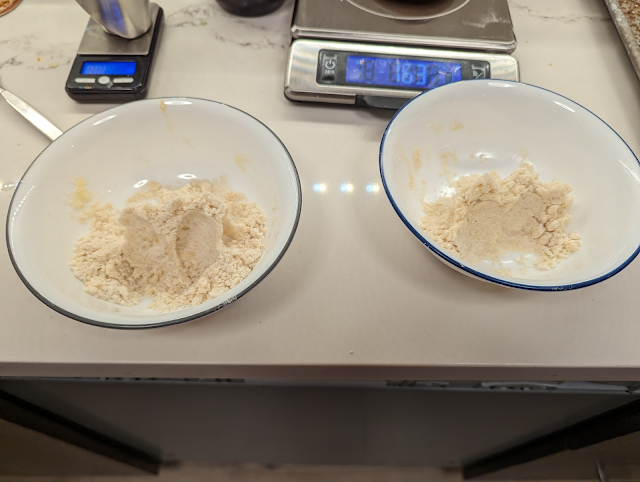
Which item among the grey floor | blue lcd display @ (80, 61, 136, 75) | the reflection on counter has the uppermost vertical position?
blue lcd display @ (80, 61, 136, 75)

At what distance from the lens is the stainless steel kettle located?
609 mm

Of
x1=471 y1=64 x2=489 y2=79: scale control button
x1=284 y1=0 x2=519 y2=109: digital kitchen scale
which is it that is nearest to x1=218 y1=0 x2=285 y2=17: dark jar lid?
x1=284 y1=0 x2=519 y2=109: digital kitchen scale

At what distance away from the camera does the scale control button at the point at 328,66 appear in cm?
63

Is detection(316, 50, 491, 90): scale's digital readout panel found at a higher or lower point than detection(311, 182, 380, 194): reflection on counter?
higher

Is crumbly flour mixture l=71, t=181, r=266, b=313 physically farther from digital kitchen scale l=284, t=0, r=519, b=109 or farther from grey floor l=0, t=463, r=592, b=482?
grey floor l=0, t=463, r=592, b=482

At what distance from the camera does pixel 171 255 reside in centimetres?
48

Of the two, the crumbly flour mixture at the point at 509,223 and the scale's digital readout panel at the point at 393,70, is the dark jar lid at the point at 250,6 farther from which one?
the crumbly flour mixture at the point at 509,223

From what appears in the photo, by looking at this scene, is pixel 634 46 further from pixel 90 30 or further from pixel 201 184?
pixel 90 30

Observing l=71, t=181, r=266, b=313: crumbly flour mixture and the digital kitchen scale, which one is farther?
the digital kitchen scale

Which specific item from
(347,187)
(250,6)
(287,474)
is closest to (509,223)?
(347,187)

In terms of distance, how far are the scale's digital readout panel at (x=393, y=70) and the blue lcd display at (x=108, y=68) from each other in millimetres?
315

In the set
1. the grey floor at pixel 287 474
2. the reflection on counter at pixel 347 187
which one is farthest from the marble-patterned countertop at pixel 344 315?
the grey floor at pixel 287 474

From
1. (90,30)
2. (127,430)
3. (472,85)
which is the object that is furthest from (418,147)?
(127,430)

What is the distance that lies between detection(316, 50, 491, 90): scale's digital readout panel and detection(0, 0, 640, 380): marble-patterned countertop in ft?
0.19
